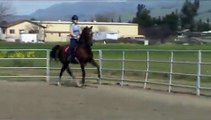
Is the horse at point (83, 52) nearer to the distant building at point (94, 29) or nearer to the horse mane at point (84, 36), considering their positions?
the horse mane at point (84, 36)

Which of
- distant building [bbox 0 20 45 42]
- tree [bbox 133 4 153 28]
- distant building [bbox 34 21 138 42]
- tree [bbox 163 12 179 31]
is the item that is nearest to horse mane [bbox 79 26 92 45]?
distant building [bbox 0 20 45 42]

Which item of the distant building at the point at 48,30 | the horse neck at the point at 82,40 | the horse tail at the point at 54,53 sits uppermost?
the horse neck at the point at 82,40

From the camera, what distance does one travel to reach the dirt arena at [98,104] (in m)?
12.5

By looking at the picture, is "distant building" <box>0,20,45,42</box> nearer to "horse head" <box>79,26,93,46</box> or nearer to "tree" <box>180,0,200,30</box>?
"tree" <box>180,0,200,30</box>

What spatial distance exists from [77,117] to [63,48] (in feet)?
27.1

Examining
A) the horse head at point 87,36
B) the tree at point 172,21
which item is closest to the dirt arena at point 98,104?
the horse head at point 87,36

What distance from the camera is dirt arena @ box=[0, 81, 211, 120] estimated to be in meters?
12.5

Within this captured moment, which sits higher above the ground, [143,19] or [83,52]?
[143,19]

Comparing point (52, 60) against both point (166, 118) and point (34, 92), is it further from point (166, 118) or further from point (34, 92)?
point (166, 118)

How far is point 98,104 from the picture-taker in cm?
1452

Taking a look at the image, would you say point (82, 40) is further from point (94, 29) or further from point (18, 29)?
point (18, 29)

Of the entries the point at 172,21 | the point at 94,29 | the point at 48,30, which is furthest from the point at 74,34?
the point at 48,30

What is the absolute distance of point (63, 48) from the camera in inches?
805

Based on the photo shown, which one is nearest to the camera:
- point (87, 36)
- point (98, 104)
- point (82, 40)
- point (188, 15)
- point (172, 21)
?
point (98, 104)
